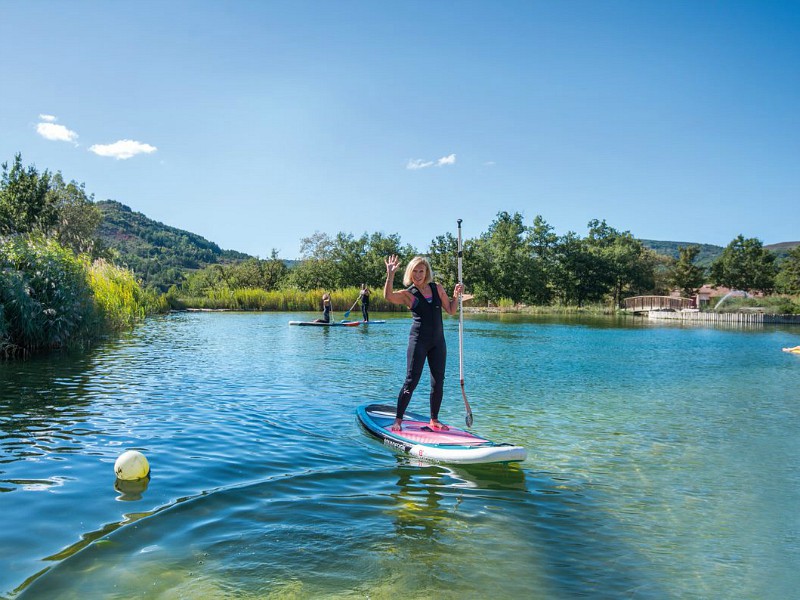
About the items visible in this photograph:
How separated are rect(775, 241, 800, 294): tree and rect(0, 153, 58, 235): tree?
67674mm

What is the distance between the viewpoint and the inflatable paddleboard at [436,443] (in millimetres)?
5988

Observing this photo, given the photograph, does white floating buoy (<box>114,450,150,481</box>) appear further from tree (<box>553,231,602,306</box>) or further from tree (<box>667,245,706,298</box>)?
tree (<box>667,245,706,298</box>)

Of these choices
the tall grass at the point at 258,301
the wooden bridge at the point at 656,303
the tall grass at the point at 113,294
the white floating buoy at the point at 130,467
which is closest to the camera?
the white floating buoy at the point at 130,467

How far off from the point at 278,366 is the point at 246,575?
10.7m

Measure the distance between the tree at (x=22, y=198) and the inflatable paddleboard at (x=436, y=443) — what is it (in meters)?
33.8

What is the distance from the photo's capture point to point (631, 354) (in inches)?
763

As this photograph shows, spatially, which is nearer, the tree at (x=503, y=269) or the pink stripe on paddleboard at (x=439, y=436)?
the pink stripe on paddleboard at (x=439, y=436)

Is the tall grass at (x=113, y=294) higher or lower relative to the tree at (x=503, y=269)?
lower

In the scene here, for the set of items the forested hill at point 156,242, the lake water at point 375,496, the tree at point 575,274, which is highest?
the forested hill at point 156,242

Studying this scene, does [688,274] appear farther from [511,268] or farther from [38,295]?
[38,295]

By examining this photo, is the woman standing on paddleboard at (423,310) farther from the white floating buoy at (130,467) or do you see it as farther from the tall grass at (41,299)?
the tall grass at (41,299)

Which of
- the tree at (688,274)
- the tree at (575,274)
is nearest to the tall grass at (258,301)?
the tree at (575,274)

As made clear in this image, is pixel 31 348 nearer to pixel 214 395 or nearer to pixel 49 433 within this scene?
pixel 214 395

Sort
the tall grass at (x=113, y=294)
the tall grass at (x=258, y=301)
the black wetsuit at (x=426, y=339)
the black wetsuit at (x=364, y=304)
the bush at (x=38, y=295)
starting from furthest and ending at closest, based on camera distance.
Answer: the tall grass at (x=258, y=301) < the black wetsuit at (x=364, y=304) < the tall grass at (x=113, y=294) < the bush at (x=38, y=295) < the black wetsuit at (x=426, y=339)
